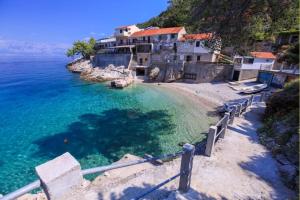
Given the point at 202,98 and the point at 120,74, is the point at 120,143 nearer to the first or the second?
the point at 202,98

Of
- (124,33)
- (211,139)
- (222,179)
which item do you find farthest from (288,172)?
(124,33)

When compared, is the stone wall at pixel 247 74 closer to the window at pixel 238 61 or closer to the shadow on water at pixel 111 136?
the window at pixel 238 61

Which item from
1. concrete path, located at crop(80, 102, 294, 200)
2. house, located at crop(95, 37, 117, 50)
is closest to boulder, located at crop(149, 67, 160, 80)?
house, located at crop(95, 37, 117, 50)

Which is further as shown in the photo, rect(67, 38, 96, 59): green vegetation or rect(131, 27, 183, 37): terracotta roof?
rect(67, 38, 96, 59): green vegetation

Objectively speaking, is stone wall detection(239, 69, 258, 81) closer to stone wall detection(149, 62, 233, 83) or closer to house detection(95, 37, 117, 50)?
stone wall detection(149, 62, 233, 83)

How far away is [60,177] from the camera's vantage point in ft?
8.60

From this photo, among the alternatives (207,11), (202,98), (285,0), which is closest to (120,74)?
(202,98)

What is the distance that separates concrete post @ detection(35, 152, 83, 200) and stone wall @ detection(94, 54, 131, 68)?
4397 cm

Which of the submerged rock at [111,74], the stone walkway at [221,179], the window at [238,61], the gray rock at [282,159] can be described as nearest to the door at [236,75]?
the window at [238,61]

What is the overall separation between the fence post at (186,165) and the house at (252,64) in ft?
98.0

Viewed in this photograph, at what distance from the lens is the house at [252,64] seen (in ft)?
95.0

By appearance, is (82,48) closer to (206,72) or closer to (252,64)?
(206,72)

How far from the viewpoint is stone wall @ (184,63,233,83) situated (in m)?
31.6

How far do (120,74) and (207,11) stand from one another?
117ft
